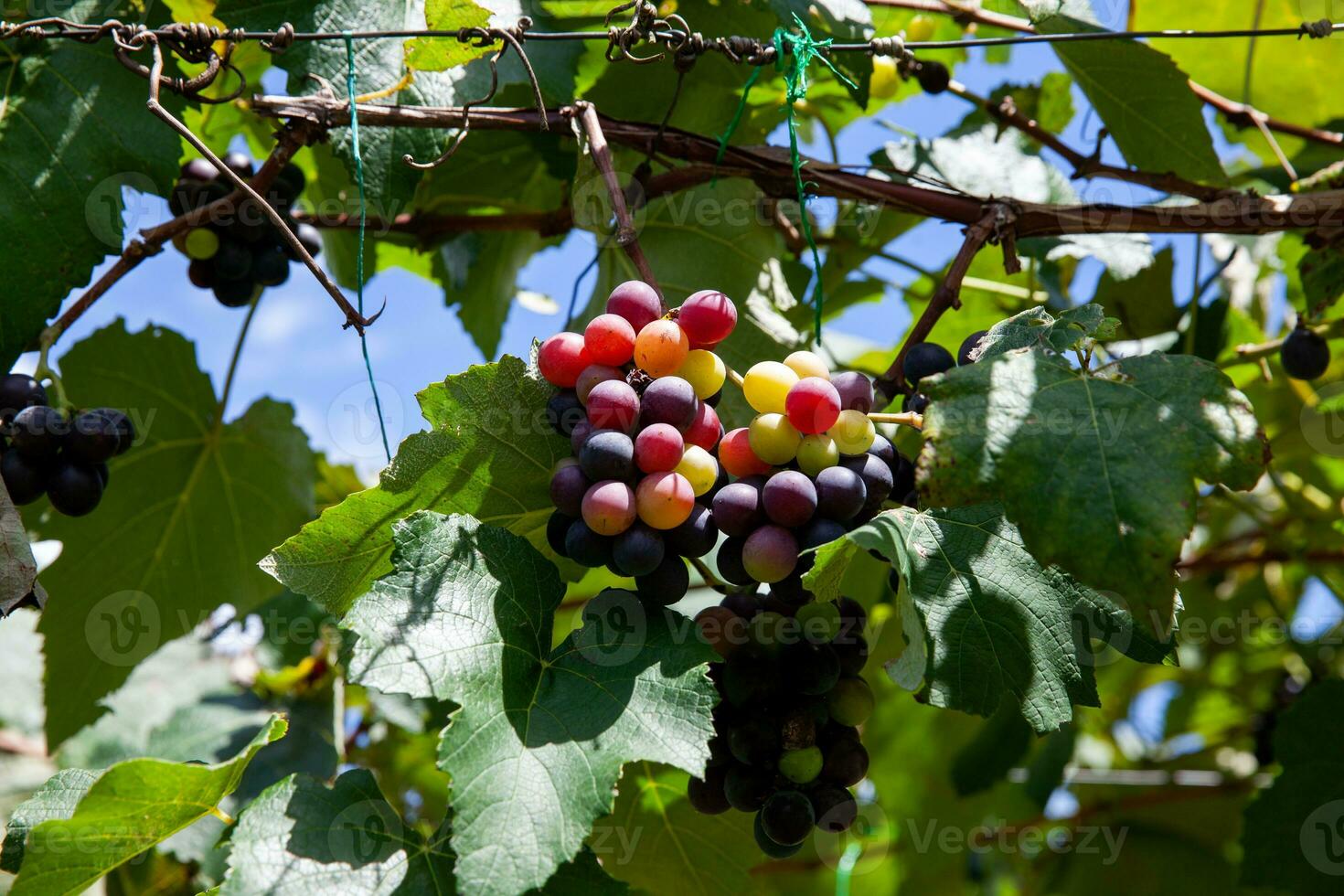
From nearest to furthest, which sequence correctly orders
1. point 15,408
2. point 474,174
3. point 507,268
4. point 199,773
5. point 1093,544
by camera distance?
1. point 1093,544
2. point 199,773
3. point 15,408
4. point 474,174
5. point 507,268

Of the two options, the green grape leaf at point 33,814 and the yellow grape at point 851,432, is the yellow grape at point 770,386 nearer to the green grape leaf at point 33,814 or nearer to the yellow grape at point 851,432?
the yellow grape at point 851,432

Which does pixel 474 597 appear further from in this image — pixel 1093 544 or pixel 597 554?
pixel 1093 544

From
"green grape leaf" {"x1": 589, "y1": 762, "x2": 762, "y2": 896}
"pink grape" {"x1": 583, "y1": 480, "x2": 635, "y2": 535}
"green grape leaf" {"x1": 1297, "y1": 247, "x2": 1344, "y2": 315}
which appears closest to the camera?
"pink grape" {"x1": 583, "y1": 480, "x2": 635, "y2": 535}

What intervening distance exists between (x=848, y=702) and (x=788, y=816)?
150 millimetres

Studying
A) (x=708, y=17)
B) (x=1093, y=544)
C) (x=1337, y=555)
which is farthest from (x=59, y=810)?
(x=1337, y=555)

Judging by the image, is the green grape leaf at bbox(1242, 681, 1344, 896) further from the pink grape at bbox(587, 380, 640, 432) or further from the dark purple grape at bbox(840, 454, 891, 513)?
the pink grape at bbox(587, 380, 640, 432)

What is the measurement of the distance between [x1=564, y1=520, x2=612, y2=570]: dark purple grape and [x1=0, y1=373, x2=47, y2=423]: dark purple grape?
83 centimetres

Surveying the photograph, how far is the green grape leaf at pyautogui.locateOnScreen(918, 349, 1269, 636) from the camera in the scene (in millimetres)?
1054

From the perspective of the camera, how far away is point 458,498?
1333 mm

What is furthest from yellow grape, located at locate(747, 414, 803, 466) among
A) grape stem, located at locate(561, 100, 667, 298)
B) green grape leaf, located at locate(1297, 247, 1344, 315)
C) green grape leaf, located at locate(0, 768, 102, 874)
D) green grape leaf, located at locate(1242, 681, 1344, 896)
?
green grape leaf, located at locate(1242, 681, 1344, 896)

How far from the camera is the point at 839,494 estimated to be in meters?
1.19

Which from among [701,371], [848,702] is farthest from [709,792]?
[701,371]

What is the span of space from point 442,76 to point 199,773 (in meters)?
1.02

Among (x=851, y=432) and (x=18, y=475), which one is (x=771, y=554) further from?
(x=18, y=475)
